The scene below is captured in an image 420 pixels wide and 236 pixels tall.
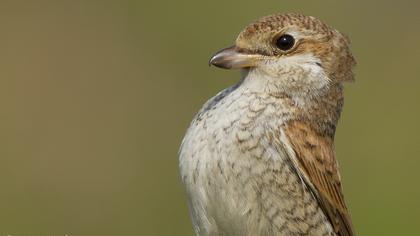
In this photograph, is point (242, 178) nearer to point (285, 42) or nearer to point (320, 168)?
point (320, 168)

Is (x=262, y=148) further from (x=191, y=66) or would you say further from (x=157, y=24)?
(x=157, y=24)

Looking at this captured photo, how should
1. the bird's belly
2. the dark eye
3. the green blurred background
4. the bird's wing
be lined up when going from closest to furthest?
1. the bird's belly
2. the bird's wing
3. the dark eye
4. the green blurred background

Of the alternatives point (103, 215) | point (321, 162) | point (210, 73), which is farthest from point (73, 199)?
point (321, 162)

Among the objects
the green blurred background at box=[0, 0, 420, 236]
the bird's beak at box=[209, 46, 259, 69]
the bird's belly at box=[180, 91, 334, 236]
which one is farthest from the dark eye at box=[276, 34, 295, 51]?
the green blurred background at box=[0, 0, 420, 236]

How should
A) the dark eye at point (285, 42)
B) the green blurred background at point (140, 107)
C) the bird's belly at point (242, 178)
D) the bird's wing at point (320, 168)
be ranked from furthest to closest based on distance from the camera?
the green blurred background at point (140, 107) → the dark eye at point (285, 42) → the bird's wing at point (320, 168) → the bird's belly at point (242, 178)

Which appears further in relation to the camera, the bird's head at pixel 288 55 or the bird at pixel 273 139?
the bird's head at pixel 288 55

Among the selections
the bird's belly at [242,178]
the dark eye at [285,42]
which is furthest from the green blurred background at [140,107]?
the dark eye at [285,42]

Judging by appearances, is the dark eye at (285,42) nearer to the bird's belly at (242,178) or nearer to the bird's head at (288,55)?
the bird's head at (288,55)

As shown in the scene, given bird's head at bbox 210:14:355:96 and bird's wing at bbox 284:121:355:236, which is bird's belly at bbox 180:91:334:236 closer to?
bird's wing at bbox 284:121:355:236
